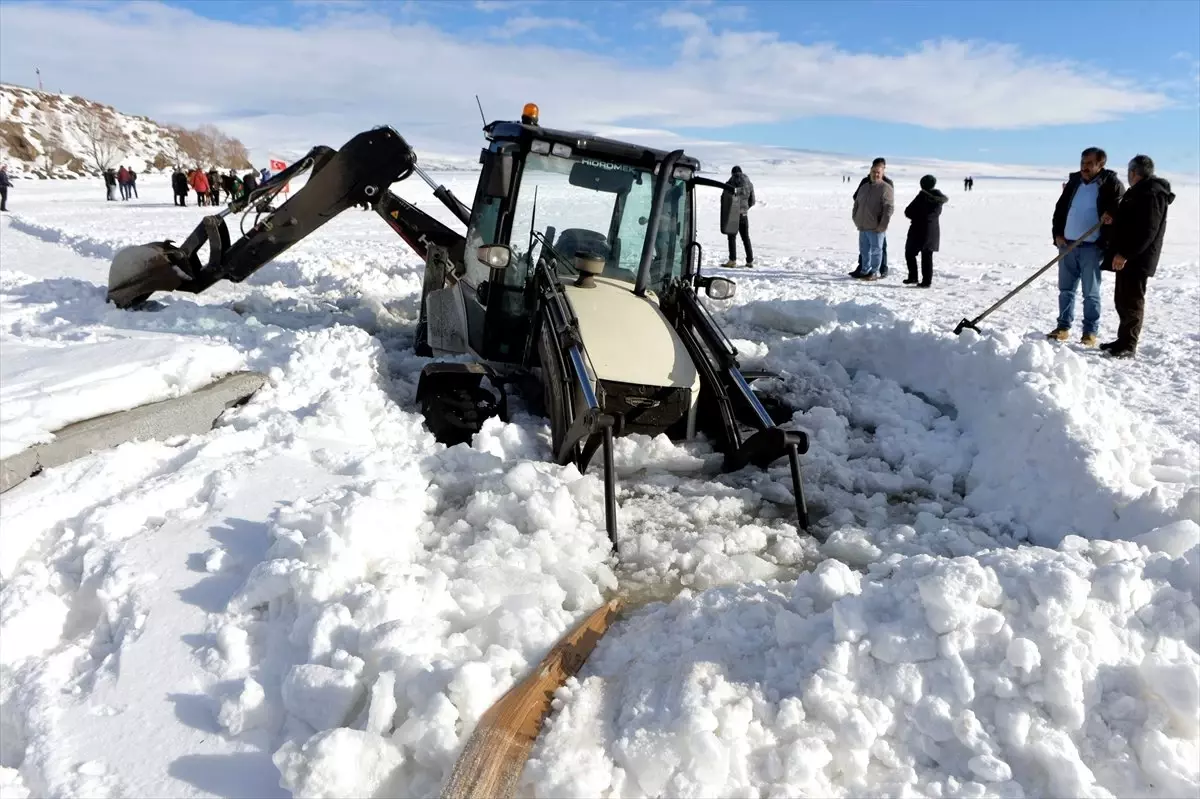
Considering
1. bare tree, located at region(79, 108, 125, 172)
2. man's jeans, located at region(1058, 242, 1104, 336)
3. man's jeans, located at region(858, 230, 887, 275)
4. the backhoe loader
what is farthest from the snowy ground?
bare tree, located at region(79, 108, 125, 172)

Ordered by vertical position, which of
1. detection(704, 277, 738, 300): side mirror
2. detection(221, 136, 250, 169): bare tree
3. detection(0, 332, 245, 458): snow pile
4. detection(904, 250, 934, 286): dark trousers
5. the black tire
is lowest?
the black tire

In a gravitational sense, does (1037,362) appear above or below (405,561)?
above

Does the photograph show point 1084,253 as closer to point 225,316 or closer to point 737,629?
point 737,629

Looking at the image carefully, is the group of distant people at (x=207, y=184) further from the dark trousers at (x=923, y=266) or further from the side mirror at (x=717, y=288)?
the side mirror at (x=717, y=288)

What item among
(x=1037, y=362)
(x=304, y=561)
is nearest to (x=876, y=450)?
(x=1037, y=362)

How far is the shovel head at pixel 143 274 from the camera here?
7641 mm

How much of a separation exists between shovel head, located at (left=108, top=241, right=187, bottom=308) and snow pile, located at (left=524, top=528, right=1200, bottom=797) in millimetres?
6508

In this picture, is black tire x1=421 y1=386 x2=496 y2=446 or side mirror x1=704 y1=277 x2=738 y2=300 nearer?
black tire x1=421 y1=386 x2=496 y2=446

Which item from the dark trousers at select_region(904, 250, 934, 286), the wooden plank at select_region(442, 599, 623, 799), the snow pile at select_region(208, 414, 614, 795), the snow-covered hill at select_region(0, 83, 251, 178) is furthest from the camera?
the snow-covered hill at select_region(0, 83, 251, 178)

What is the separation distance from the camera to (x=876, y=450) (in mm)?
5480

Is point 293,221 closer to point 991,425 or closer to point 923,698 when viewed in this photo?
point 991,425

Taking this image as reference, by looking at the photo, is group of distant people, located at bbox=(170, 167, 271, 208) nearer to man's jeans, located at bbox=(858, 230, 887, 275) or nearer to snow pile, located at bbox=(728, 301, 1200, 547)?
man's jeans, located at bbox=(858, 230, 887, 275)

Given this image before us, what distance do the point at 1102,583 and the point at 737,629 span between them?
1.28 m

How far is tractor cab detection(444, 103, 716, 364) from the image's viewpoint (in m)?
5.91
